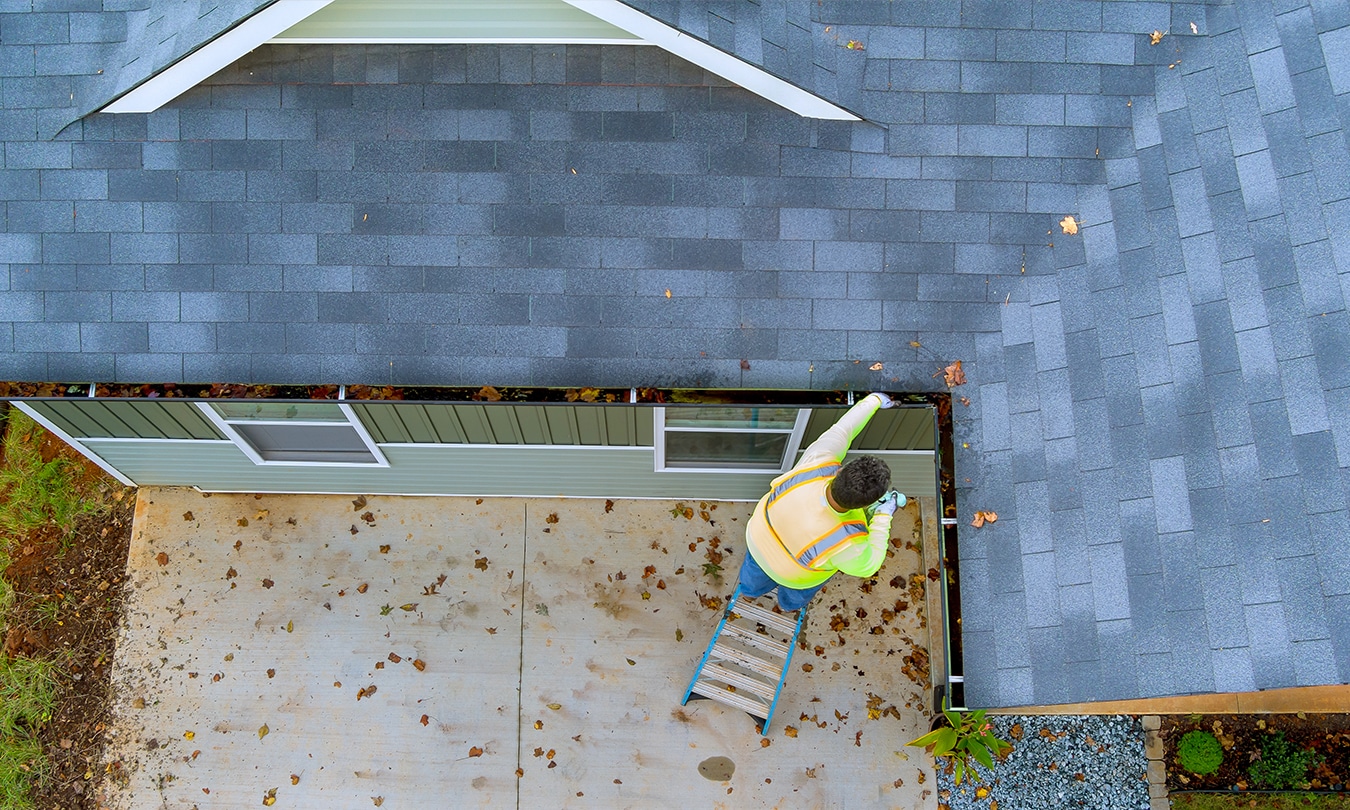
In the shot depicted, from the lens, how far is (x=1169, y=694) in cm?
490

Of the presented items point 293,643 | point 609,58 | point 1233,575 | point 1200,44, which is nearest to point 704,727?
point 293,643

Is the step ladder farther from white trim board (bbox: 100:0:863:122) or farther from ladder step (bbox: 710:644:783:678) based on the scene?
white trim board (bbox: 100:0:863:122)

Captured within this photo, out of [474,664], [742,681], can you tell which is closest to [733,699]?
[742,681]

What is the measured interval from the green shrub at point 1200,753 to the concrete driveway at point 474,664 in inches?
99.2

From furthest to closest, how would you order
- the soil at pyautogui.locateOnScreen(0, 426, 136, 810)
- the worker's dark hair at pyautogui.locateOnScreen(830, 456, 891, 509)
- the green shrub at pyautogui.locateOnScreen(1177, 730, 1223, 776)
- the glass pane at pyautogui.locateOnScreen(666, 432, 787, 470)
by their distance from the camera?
the soil at pyautogui.locateOnScreen(0, 426, 136, 810), the green shrub at pyautogui.locateOnScreen(1177, 730, 1223, 776), the glass pane at pyautogui.locateOnScreen(666, 432, 787, 470), the worker's dark hair at pyautogui.locateOnScreen(830, 456, 891, 509)

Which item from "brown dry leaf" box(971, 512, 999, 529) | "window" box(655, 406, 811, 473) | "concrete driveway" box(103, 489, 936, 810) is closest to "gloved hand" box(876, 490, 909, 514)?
"brown dry leaf" box(971, 512, 999, 529)

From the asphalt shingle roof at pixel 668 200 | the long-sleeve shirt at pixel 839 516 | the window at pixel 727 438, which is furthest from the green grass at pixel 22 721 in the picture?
the long-sleeve shirt at pixel 839 516

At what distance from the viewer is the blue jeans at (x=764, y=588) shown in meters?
6.62

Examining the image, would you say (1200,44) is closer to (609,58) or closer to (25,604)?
(609,58)

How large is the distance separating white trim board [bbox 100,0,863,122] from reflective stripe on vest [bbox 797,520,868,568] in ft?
9.40

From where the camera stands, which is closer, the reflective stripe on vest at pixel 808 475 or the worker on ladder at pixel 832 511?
the worker on ladder at pixel 832 511

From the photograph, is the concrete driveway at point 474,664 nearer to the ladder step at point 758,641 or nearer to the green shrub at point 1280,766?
the ladder step at point 758,641

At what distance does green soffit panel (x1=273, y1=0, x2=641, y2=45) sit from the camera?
5562 millimetres

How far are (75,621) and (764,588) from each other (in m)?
7.29
